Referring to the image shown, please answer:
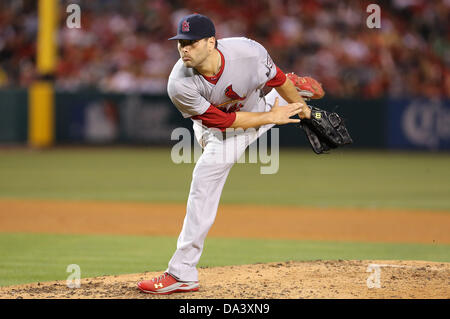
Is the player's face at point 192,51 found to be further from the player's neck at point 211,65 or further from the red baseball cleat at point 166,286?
the red baseball cleat at point 166,286

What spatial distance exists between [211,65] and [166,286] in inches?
61.9

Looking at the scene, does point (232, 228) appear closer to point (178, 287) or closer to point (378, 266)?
point (378, 266)

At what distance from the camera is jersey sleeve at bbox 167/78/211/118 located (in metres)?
4.73

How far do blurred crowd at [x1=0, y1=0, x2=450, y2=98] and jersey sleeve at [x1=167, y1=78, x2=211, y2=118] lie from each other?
521 inches

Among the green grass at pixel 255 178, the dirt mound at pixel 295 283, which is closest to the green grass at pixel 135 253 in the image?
the dirt mound at pixel 295 283

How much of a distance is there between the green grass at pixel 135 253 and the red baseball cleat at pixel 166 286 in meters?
0.97

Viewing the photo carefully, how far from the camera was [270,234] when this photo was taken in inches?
324
